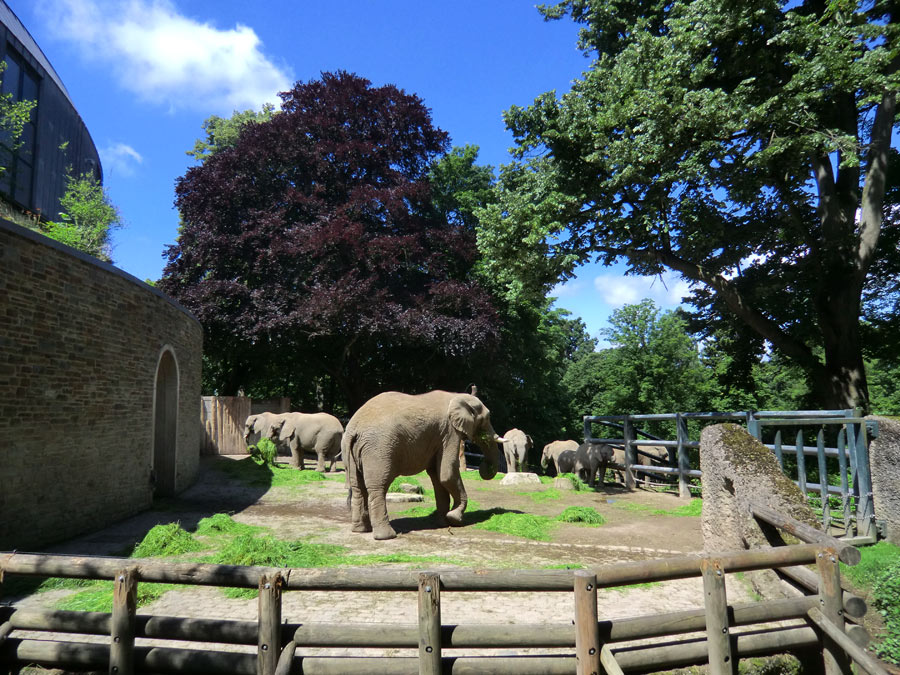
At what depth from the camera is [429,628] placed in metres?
4.04

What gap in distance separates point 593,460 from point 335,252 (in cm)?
1349

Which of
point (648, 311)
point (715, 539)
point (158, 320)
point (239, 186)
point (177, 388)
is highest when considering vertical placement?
point (239, 186)

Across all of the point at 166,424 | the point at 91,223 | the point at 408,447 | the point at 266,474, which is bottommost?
the point at 266,474

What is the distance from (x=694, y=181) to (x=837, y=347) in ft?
18.3

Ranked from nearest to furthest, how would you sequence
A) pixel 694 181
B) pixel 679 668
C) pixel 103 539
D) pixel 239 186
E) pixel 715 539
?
1. pixel 679 668
2. pixel 715 539
3. pixel 103 539
4. pixel 694 181
5. pixel 239 186

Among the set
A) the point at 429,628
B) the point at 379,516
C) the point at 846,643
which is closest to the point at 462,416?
the point at 379,516

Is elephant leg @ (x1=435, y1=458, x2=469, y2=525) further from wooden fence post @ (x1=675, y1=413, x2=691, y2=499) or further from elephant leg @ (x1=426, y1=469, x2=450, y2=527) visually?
wooden fence post @ (x1=675, y1=413, x2=691, y2=499)

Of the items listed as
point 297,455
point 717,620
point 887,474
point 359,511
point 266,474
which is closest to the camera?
point 717,620

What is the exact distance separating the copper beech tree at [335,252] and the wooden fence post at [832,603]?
17228mm

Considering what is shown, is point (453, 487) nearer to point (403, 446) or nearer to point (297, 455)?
point (403, 446)

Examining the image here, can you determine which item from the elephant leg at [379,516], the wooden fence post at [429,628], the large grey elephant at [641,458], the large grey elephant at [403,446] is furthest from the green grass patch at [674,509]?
the wooden fence post at [429,628]

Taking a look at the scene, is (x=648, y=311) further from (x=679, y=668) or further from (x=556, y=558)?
(x=679, y=668)

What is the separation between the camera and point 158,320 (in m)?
11.7

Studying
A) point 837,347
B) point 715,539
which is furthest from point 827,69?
point 715,539
